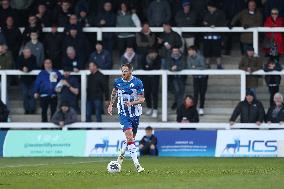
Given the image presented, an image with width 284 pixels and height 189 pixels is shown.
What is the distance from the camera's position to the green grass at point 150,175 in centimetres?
1733

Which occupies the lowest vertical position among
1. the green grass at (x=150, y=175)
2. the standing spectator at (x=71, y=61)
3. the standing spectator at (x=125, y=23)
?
the green grass at (x=150, y=175)

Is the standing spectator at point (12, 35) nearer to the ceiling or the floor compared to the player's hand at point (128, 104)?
nearer to the ceiling

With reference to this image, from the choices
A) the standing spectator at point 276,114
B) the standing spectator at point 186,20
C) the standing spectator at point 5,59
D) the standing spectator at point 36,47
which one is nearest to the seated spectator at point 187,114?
the standing spectator at point 276,114

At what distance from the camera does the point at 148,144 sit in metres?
27.2

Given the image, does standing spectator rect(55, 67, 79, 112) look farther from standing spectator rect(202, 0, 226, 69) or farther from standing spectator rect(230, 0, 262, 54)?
standing spectator rect(230, 0, 262, 54)

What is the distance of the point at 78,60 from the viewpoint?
98.0ft

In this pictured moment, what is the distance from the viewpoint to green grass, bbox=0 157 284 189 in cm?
1733

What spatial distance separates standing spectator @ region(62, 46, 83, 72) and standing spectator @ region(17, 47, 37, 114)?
90cm

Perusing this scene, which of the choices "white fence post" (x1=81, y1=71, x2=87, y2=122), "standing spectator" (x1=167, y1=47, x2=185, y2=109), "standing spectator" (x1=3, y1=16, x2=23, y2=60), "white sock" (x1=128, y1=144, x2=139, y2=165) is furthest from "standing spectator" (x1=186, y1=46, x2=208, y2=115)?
"white sock" (x1=128, y1=144, x2=139, y2=165)

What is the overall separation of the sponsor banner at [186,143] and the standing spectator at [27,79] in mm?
4409

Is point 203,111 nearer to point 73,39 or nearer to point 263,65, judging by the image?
point 263,65

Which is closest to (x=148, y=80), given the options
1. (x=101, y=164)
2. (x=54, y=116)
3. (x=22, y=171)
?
(x=54, y=116)

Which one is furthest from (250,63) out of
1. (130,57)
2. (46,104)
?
(46,104)

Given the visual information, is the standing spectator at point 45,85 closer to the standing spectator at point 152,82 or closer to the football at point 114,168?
the standing spectator at point 152,82
